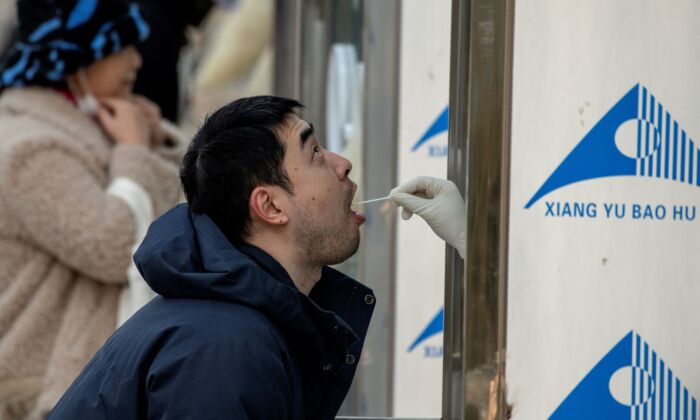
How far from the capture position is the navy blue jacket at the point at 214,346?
6.21 ft

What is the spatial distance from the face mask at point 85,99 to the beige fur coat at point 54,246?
95 millimetres

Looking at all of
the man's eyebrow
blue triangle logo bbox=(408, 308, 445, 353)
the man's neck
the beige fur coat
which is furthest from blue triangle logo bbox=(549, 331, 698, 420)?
the beige fur coat

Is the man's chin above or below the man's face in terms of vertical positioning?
below

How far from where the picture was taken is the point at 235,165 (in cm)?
223

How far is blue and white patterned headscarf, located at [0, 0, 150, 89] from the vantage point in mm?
3748

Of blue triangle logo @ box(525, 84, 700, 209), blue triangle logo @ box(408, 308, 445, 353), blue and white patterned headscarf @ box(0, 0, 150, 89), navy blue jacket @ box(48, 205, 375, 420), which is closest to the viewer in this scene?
navy blue jacket @ box(48, 205, 375, 420)

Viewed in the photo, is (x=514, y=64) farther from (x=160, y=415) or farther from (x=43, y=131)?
(x=43, y=131)

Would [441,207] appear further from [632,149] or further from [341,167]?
[632,149]

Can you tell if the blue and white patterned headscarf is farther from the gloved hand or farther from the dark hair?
the gloved hand

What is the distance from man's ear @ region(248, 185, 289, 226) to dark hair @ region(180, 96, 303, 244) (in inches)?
0.5

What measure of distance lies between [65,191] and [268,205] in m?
1.44

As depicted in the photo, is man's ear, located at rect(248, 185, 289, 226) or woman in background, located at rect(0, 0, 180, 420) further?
woman in background, located at rect(0, 0, 180, 420)

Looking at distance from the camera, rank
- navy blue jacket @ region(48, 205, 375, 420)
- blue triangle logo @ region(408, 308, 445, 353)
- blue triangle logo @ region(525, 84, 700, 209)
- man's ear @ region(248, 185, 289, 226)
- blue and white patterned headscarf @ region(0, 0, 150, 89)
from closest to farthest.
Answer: navy blue jacket @ region(48, 205, 375, 420), blue triangle logo @ region(525, 84, 700, 209), man's ear @ region(248, 185, 289, 226), blue triangle logo @ region(408, 308, 445, 353), blue and white patterned headscarf @ region(0, 0, 150, 89)

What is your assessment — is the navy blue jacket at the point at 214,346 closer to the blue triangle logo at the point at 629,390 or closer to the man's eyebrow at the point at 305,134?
the man's eyebrow at the point at 305,134
